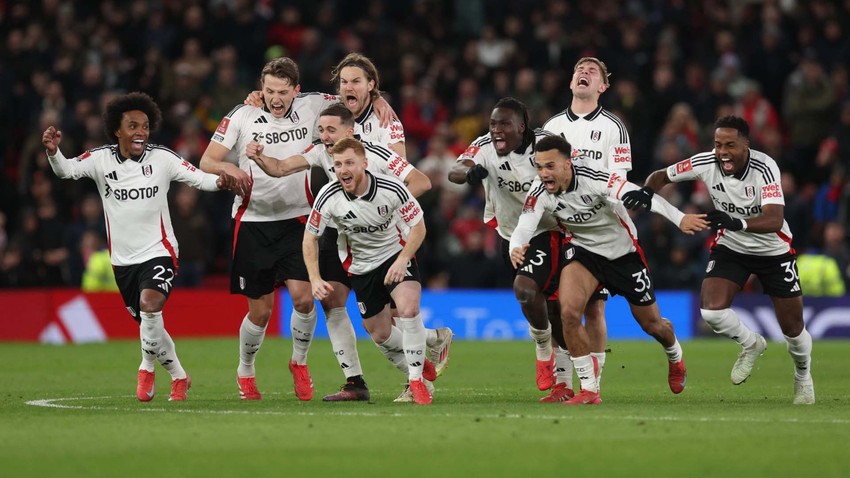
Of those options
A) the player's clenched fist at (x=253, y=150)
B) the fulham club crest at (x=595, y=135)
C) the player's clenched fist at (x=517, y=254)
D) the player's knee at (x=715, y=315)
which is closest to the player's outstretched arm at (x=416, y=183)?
the player's clenched fist at (x=517, y=254)

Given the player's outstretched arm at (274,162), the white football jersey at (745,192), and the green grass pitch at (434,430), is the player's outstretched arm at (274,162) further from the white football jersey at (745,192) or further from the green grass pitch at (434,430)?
the white football jersey at (745,192)

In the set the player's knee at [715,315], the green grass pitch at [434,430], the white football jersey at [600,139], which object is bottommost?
the green grass pitch at [434,430]

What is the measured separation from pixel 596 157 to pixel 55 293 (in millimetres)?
11963

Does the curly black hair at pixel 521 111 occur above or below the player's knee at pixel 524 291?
above

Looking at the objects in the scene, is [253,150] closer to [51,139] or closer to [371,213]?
[371,213]

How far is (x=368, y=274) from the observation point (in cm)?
1198

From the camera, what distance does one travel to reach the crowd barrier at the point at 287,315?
21562 mm

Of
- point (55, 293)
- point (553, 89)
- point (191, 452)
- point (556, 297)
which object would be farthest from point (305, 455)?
point (553, 89)

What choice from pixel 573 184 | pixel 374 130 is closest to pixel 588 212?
pixel 573 184

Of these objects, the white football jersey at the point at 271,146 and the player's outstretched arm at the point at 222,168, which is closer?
the player's outstretched arm at the point at 222,168

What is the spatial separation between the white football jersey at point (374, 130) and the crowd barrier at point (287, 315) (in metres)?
9.70

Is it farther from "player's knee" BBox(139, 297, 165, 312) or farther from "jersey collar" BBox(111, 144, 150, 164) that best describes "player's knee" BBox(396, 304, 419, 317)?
"jersey collar" BBox(111, 144, 150, 164)

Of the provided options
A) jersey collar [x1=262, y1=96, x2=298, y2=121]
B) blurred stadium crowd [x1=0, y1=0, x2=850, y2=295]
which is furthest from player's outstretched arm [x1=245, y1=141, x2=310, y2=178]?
blurred stadium crowd [x1=0, y1=0, x2=850, y2=295]

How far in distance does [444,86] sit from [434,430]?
1643 centimetres
